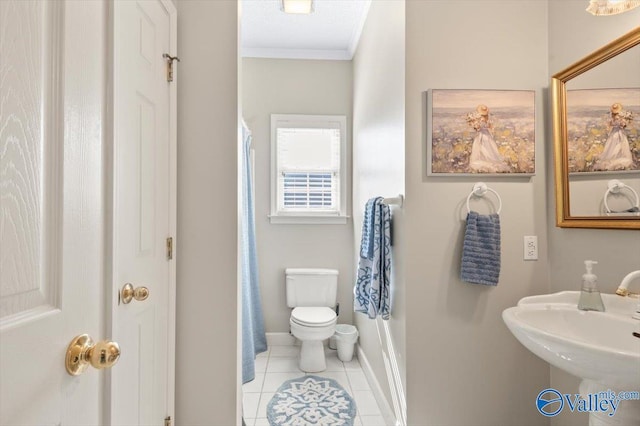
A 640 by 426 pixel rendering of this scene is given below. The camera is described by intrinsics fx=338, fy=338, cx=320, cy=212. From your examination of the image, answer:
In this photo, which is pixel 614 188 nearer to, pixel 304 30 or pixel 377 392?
pixel 377 392

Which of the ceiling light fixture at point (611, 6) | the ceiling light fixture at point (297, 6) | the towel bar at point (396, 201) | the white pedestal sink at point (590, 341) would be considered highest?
the ceiling light fixture at point (297, 6)

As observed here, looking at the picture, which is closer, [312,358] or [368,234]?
[368,234]

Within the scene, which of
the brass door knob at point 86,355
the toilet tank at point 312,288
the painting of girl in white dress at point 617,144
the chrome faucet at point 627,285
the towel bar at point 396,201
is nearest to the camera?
the brass door knob at point 86,355

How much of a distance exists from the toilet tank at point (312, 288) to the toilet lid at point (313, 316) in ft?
0.50

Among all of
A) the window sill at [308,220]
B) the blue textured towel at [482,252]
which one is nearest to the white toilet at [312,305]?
the window sill at [308,220]

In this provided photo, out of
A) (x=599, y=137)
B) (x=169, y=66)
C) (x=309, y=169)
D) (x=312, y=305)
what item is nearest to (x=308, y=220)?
(x=309, y=169)

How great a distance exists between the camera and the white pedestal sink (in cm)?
99

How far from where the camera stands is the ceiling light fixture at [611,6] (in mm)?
1261

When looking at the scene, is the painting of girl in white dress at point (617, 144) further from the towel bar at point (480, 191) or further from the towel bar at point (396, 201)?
the towel bar at point (396, 201)

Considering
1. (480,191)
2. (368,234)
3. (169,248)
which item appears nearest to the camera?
(169,248)

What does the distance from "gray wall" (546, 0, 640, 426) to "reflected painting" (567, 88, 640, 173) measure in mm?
171

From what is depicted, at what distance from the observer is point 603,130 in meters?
1.45

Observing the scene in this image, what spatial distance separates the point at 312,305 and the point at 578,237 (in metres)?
2.02

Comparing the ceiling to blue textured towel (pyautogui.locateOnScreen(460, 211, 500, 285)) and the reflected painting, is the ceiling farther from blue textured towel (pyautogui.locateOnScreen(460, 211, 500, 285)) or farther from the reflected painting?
blue textured towel (pyautogui.locateOnScreen(460, 211, 500, 285))
